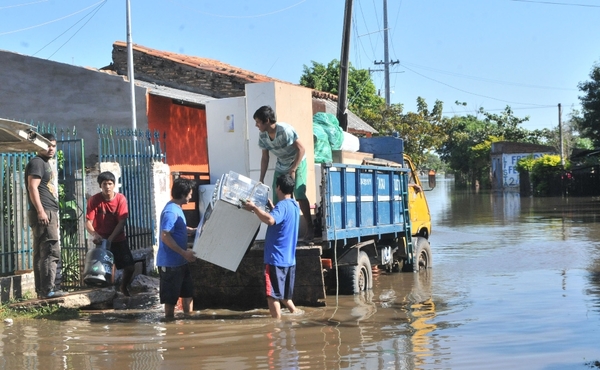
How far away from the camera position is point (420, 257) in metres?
13.1

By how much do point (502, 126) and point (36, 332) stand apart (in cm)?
6733

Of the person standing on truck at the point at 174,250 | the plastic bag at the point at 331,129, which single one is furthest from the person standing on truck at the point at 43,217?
the plastic bag at the point at 331,129

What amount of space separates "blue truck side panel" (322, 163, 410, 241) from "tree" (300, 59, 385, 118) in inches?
1027

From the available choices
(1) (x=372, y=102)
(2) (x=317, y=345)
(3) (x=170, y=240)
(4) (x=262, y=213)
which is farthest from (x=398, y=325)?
(1) (x=372, y=102)

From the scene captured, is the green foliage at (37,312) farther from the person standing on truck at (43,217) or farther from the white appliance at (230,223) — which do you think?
the white appliance at (230,223)

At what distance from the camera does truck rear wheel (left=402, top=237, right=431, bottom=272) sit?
41.6 feet

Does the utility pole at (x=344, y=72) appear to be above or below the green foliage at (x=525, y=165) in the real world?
above

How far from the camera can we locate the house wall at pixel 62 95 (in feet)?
49.8

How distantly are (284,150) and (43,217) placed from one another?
277cm

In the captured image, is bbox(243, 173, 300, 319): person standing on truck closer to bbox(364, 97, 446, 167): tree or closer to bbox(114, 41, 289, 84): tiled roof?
bbox(114, 41, 289, 84): tiled roof

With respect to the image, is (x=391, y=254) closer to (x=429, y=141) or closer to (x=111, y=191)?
(x=111, y=191)

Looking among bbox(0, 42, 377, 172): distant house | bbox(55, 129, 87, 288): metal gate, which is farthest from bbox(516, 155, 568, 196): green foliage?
bbox(55, 129, 87, 288): metal gate

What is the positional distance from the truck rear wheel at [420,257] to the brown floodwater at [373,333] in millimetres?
818

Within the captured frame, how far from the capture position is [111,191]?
879 centimetres
